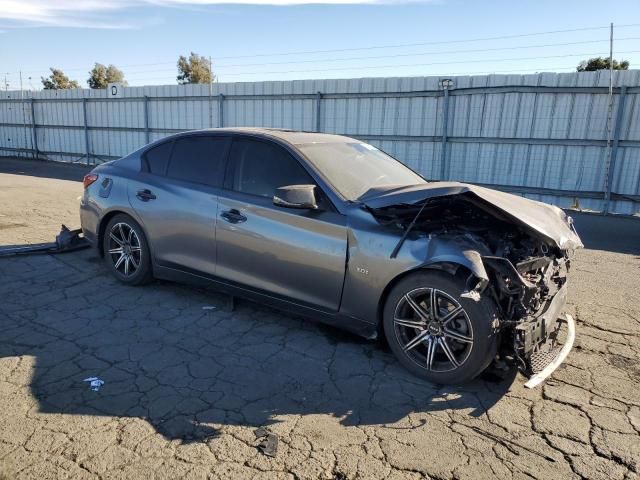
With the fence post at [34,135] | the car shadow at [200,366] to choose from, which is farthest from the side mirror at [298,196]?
the fence post at [34,135]

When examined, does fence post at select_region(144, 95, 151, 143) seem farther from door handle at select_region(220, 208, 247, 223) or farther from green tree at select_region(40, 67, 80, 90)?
green tree at select_region(40, 67, 80, 90)

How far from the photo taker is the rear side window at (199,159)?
4.43 meters

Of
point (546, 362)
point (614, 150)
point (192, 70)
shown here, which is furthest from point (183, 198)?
point (192, 70)

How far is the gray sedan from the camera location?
124 inches

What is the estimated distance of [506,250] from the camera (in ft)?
10.9

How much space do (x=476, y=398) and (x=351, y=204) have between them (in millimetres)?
1596

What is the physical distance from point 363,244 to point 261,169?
125 centimetres

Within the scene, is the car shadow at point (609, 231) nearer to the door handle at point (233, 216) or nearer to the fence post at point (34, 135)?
the door handle at point (233, 216)

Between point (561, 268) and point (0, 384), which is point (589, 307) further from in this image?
point (0, 384)

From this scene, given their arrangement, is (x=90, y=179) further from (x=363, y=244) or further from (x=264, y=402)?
(x=264, y=402)

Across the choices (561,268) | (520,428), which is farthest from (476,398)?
(561,268)

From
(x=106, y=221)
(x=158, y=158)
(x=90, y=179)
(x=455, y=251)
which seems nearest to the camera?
(x=455, y=251)

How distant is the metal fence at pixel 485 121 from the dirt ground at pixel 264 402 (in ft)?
25.4

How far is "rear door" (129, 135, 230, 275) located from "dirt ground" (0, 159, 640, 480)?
0.50 meters
